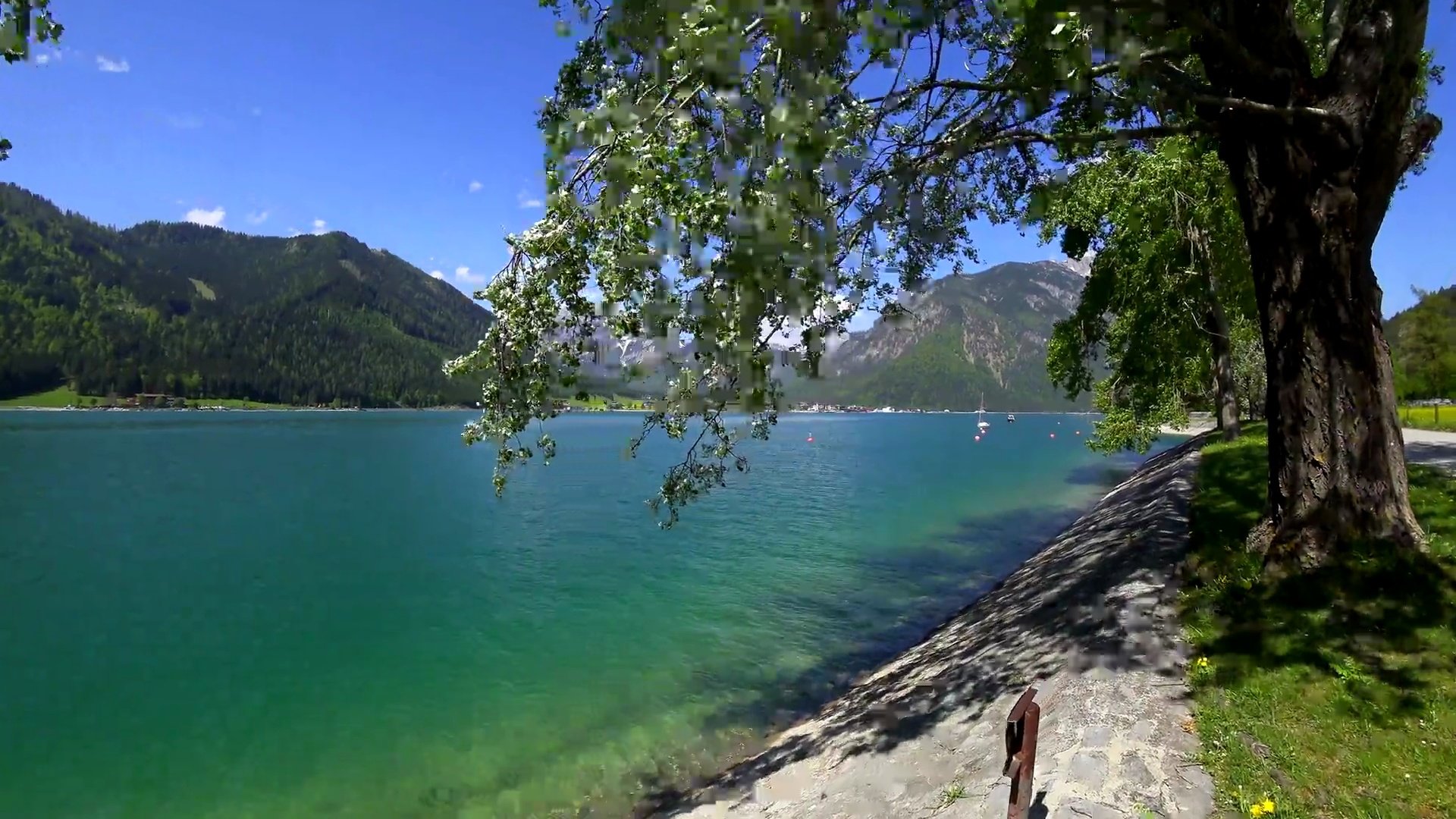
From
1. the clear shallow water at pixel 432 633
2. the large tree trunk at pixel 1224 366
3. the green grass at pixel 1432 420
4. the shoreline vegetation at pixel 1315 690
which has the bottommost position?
the clear shallow water at pixel 432 633

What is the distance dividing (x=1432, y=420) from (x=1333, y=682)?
185ft

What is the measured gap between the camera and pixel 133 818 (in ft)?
35.4

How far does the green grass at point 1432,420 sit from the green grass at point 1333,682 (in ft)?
127

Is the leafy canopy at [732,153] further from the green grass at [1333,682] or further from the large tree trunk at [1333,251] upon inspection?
the green grass at [1333,682]

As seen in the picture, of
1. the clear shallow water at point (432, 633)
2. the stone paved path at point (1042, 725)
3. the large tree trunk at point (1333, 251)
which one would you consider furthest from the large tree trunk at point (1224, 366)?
the large tree trunk at point (1333, 251)

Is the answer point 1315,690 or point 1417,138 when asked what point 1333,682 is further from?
point 1417,138

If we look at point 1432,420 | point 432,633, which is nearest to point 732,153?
point 432,633

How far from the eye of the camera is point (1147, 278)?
83.2 ft

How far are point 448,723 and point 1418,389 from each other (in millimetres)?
87933

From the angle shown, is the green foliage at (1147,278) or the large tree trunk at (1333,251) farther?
the green foliage at (1147,278)

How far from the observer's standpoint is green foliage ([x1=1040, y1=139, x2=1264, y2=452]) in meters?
19.9

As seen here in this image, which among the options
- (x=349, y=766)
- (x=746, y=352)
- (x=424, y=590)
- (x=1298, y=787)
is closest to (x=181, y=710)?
(x=349, y=766)

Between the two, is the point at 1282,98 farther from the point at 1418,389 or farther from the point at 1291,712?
the point at 1418,389

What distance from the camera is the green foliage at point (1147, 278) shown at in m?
19.9
